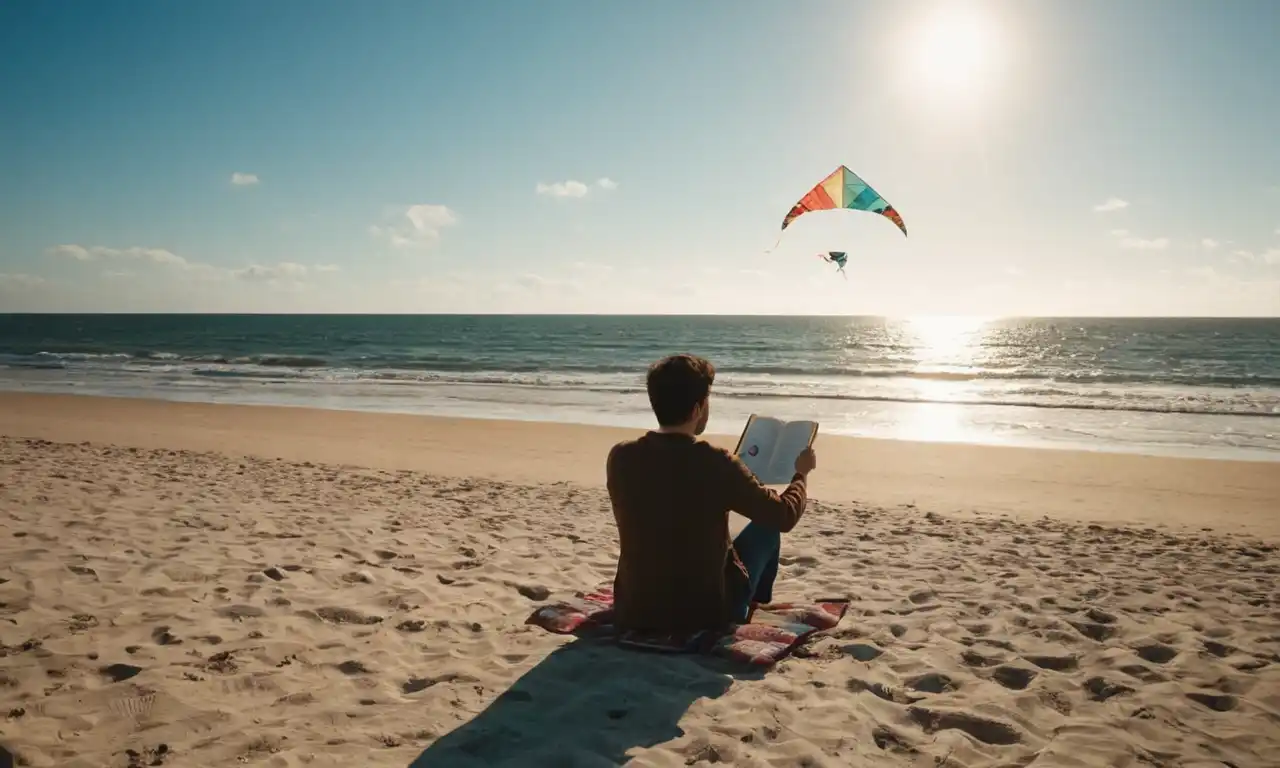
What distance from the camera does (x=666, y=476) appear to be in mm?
3160

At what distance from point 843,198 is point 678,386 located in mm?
7353

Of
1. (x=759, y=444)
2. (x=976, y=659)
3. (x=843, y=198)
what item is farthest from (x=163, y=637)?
(x=843, y=198)

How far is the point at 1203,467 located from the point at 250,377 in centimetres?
2929

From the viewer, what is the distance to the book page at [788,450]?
3664 millimetres

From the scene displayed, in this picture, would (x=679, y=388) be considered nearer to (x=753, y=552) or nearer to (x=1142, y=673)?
(x=753, y=552)

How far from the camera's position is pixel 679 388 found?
3.10 metres

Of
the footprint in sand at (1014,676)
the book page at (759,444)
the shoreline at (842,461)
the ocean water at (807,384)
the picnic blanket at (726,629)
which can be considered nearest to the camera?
the footprint in sand at (1014,676)

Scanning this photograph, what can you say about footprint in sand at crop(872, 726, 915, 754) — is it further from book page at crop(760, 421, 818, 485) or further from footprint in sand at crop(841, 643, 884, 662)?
book page at crop(760, 421, 818, 485)

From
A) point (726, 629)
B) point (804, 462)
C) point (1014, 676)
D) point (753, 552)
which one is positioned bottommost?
point (1014, 676)

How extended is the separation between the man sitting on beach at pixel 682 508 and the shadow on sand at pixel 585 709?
25 centimetres

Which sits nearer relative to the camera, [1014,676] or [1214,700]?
[1214,700]

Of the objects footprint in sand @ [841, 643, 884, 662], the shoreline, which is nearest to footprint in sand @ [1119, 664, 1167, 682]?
footprint in sand @ [841, 643, 884, 662]

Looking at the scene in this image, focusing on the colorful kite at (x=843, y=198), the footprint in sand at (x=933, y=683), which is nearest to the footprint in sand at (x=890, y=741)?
the footprint in sand at (x=933, y=683)

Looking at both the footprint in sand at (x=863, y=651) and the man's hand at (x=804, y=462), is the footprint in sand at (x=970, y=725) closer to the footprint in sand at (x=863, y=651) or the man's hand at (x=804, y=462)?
the footprint in sand at (x=863, y=651)
